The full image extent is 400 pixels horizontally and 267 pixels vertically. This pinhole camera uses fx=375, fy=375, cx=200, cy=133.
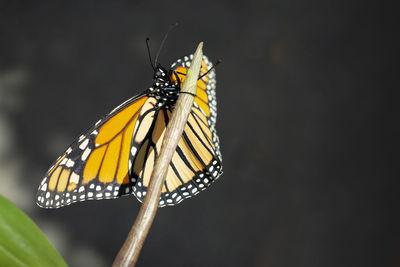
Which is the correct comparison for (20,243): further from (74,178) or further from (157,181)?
(74,178)

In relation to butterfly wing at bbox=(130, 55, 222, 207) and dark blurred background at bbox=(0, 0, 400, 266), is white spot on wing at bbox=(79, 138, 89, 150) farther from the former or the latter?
dark blurred background at bbox=(0, 0, 400, 266)

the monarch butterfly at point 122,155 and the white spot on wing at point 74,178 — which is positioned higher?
the monarch butterfly at point 122,155

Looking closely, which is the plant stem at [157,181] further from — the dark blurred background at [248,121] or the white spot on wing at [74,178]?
the dark blurred background at [248,121]

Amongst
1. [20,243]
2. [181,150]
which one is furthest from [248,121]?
[20,243]

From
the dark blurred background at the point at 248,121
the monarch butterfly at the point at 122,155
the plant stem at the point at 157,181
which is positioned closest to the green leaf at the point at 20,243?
the plant stem at the point at 157,181

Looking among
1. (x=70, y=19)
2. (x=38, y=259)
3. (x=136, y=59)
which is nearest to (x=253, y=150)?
(x=136, y=59)

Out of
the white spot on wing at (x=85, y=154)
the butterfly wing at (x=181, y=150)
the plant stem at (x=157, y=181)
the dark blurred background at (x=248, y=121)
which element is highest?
the dark blurred background at (x=248, y=121)
